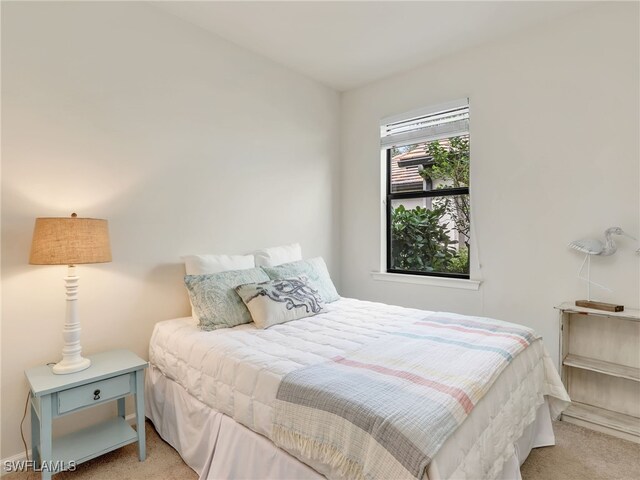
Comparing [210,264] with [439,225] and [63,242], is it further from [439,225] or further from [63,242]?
[439,225]

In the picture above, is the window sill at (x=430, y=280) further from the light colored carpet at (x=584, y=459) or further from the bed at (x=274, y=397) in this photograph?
the light colored carpet at (x=584, y=459)

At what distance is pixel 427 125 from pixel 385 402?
262cm

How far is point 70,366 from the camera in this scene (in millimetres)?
1785

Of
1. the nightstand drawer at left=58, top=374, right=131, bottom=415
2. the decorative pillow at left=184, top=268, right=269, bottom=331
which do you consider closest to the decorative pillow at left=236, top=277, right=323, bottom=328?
the decorative pillow at left=184, top=268, right=269, bottom=331

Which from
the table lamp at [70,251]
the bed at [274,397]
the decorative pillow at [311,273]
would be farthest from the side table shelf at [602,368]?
the table lamp at [70,251]

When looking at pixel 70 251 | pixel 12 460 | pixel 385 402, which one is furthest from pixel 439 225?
pixel 12 460

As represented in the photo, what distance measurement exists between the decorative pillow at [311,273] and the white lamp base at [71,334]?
1144 millimetres

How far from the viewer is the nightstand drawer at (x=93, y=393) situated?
5.44ft

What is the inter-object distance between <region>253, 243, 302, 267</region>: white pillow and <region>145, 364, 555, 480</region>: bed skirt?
1030 mm

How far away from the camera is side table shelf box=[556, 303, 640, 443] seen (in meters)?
2.16

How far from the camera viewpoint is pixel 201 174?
259 centimetres

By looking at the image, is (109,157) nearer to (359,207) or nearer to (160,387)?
(160,387)

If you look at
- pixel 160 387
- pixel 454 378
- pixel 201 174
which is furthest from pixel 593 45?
pixel 160 387

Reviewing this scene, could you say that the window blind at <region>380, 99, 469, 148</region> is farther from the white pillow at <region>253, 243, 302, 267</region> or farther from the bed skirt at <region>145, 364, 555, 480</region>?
the bed skirt at <region>145, 364, 555, 480</region>
